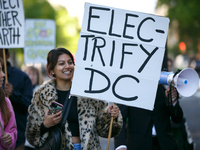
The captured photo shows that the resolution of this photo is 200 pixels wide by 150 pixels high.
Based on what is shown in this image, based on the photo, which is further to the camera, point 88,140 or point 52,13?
point 52,13

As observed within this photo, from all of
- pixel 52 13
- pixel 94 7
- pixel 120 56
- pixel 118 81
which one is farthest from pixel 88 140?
pixel 52 13

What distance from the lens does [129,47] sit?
9.53 feet

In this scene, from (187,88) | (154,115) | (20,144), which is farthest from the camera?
(20,144)

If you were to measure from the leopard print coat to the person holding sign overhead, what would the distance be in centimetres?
38

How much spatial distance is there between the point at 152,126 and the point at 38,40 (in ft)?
20.0

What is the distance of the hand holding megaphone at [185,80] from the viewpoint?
10.4 feet

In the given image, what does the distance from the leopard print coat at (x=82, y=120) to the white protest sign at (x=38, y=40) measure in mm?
5478

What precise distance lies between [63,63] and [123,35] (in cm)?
78

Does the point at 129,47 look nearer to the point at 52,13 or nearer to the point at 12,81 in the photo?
the point at 12,81

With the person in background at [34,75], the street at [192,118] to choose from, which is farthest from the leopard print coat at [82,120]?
the person in background at [34,75]

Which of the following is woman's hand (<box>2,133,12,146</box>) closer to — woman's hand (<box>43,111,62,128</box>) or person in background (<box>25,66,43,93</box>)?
woman's hand (<box>43,111,62,128</box>)

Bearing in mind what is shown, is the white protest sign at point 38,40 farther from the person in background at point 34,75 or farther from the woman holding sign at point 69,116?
the woman holding sign at point 69,116

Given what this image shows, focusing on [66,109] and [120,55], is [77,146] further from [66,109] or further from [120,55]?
[120,55]

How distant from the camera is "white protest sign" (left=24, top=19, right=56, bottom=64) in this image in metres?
8.66
